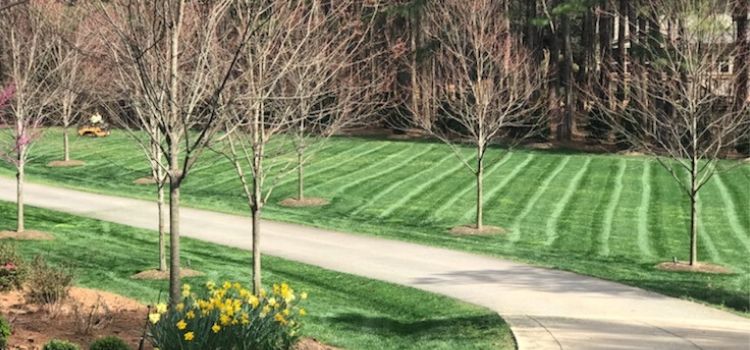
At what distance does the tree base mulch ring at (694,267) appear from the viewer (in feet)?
52.1

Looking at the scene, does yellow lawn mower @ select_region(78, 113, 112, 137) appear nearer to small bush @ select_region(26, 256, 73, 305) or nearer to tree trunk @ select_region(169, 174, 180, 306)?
small bush @ select_region(26, 256, 73, 305)

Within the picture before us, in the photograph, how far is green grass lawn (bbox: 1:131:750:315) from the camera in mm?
17422

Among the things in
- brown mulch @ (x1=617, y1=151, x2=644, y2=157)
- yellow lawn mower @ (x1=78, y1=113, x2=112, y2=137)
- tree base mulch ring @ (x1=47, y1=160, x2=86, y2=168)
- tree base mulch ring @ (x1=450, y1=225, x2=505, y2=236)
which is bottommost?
tree base mulch ring @ (x1=450, y1=225, x2=505, y2=236)

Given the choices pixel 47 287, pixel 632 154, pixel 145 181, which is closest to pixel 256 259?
pixel 47 287

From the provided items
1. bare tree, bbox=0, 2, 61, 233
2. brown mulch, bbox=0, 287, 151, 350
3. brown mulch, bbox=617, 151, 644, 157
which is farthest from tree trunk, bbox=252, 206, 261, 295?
brown mulch, bbox=617, 151, 644, 157

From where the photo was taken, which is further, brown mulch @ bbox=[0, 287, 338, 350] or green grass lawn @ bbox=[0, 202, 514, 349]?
green grass lawn @ bbox=[0, 202, 514, 349]

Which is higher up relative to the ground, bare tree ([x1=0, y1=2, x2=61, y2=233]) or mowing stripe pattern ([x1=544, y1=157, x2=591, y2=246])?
bare tree ([x1=0, y1=2, x2=61, y2=233])

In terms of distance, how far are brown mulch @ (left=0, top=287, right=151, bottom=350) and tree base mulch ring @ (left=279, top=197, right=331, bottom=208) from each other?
13.0 m

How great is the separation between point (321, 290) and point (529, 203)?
40.2 ft

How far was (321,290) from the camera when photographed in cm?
1385

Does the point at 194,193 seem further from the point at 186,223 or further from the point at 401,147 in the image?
the point at 401,147

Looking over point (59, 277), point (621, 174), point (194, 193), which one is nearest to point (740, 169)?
point (621, 174)

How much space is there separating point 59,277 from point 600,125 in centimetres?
3209

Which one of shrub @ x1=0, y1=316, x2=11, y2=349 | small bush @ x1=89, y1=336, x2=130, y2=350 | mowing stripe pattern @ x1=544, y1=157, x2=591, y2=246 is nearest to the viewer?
small bush @ x1=89, y1=336, x2=130, y2=350
